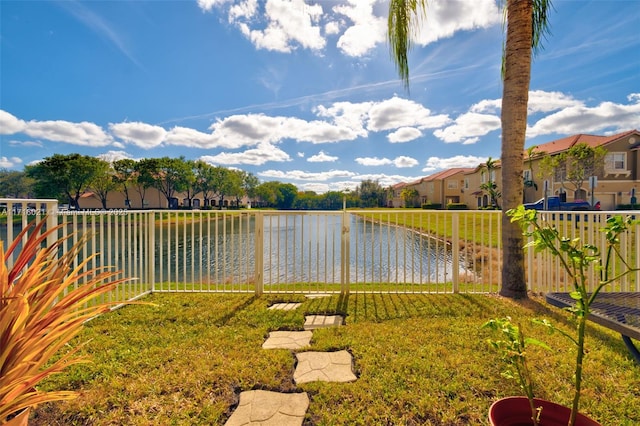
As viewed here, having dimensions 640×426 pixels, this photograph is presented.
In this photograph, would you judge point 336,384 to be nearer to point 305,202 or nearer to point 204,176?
point 204,176

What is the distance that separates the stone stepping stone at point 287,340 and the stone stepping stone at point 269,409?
640 millimetres

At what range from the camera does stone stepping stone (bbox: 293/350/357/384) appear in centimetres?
189

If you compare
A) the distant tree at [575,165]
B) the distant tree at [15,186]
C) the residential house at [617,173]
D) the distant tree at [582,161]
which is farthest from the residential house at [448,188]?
the distant tree at [15,186]

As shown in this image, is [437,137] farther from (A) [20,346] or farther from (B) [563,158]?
(A) [20,346]

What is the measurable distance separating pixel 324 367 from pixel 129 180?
37046 mm

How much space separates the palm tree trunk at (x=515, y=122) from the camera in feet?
11.4

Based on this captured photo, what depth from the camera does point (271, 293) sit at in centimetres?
395

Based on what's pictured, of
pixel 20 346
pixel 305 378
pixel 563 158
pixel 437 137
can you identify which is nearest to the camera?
pixel 20 346

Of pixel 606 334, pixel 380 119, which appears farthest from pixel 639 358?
pixel 380 119

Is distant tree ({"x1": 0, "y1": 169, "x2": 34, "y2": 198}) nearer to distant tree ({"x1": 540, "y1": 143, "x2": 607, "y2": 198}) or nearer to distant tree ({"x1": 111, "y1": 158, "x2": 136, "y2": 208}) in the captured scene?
distant tree ({"x1": 111, "y1": 158, "x2": 136, "y2": 208})

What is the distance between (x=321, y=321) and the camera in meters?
2.93

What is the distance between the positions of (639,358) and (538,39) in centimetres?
449

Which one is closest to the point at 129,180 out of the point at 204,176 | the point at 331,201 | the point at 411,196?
the point at 204,176

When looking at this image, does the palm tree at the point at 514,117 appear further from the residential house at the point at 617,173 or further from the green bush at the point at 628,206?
the green bush at the point at 628,206
